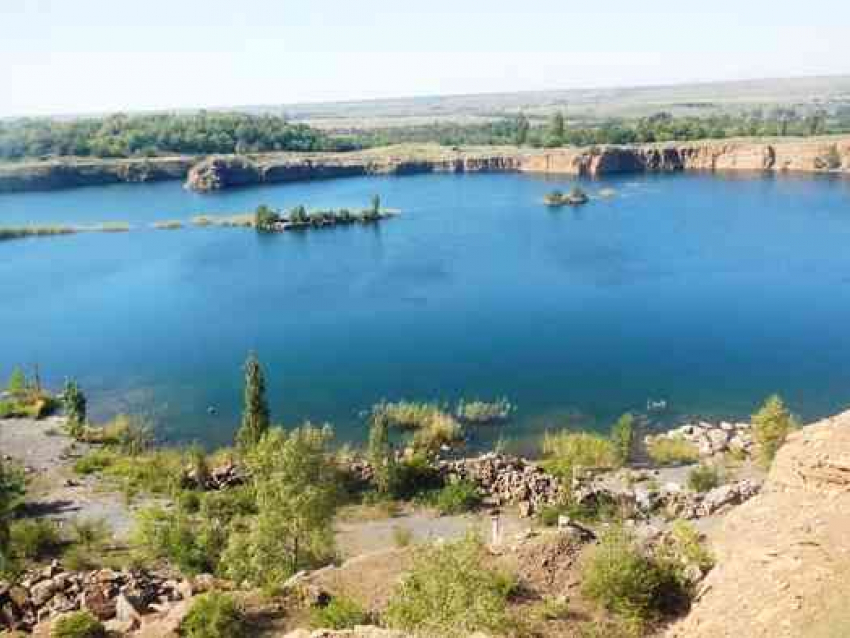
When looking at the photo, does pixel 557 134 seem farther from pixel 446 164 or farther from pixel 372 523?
pixel 372 523

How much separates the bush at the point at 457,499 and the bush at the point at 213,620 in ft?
35.1

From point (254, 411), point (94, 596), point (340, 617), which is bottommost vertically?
point (94, 596)

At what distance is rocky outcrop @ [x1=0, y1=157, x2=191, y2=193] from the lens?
Result: 105812mm

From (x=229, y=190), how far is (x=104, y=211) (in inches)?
821

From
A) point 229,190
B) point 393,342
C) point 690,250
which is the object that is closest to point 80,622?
point 393,342

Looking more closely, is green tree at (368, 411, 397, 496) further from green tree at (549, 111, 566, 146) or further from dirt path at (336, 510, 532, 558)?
green tree at (549, 111, 566, 146)

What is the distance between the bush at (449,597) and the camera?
481 inches

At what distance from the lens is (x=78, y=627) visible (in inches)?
557

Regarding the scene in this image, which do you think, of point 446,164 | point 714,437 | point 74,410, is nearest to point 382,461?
point 714,437

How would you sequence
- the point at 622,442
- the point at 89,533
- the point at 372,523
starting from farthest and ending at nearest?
the point at 622,442 < the point at 372,523 < the point at 89,533

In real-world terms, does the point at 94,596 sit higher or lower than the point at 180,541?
higher

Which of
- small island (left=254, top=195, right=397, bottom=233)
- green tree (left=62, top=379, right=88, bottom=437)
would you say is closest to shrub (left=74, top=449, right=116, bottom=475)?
green tree (left=62, top=379, right=88, bottom=437)

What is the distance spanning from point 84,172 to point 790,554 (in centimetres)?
11669

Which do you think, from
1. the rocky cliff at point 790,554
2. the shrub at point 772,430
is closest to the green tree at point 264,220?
the shrub at point 772,430
